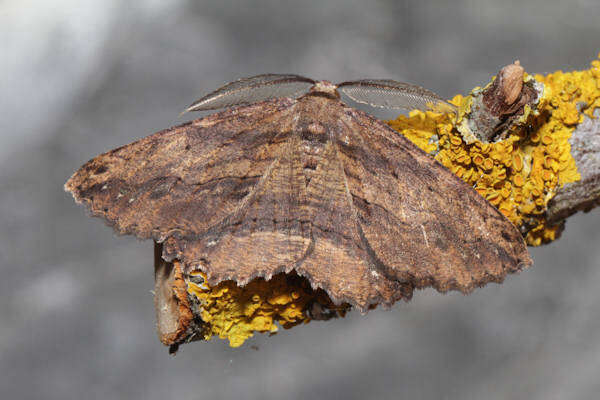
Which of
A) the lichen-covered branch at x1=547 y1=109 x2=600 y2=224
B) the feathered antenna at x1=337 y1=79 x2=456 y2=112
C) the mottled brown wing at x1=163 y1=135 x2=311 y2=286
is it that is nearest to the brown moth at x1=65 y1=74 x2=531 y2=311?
the mottled brown wing at x1=163 y1=135 x2=311 y2=286

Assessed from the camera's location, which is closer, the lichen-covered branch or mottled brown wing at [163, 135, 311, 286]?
mottled brown wing at [163, 135, 311, 286]

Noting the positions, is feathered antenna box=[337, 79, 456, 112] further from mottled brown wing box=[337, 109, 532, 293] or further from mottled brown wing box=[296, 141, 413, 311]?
Result: mottled brown wing box=[296, 141, 413, 311]

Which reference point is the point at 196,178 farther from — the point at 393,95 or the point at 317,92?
the point at 393,95

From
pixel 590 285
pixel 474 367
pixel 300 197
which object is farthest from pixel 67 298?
pixel 590 285

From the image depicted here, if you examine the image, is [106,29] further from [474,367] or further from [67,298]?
Result: [474,367]

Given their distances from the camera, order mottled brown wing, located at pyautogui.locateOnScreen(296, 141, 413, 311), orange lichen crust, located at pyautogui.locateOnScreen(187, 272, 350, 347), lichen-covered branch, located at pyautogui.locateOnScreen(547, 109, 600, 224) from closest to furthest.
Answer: mottled brown wing, located at pyautogui.locateOnScreen(296, 141, 413, 311), orange lichen crust, located at pyautogui.locateOnScreen(187, 272, 350, 347), lichen-covered branch, located at pyautogui.locateOnScreen(547, 109, 600, 224)

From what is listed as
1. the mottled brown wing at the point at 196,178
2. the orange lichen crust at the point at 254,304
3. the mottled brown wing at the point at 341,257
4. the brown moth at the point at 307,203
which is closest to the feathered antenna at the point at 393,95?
the brown moth at the point at 307,203
